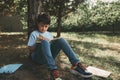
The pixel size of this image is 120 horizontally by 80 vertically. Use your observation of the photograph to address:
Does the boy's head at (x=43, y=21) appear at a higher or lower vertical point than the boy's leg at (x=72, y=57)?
higher

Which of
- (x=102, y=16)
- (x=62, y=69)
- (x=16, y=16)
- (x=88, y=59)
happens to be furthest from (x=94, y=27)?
(x=62, y=69)

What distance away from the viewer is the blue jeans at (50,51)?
202 inches

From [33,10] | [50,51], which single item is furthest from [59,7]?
[50,51]

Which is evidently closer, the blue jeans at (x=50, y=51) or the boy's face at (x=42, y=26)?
the blue jeans at (x=50, y=51)

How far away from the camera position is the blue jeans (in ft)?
16.9

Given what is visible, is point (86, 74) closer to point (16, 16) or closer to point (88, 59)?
point (88, 59)

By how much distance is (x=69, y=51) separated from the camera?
18.0ft

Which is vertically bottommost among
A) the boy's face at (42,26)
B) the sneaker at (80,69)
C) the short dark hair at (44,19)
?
the sneaker at (80,69)

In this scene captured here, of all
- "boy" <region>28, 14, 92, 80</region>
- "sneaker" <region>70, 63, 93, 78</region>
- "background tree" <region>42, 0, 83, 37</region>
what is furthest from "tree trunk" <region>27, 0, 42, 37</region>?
"background tree" <region>42, 0, 83, 37</region>

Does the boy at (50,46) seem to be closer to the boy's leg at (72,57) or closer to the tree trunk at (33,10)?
the boy's leg at (72,57)

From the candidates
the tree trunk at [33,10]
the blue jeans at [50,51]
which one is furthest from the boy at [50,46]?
the tree trunk at [33,10]

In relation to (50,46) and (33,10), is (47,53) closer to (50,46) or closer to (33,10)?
(50,46)

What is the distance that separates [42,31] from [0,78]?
136cm

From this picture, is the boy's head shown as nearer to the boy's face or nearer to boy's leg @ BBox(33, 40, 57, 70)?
the boy's face
